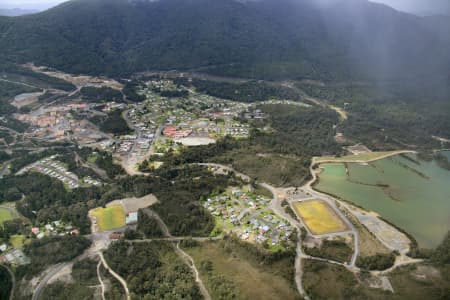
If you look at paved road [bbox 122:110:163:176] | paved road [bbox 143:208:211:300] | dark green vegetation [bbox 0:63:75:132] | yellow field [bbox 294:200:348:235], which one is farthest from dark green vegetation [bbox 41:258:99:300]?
dark green vegetation [bbox 0:63:75:132]

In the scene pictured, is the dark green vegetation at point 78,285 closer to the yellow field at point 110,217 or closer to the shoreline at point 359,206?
the yellow field at point 110,217

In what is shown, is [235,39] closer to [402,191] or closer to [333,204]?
[402,191]

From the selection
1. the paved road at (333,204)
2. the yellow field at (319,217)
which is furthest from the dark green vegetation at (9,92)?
the yellow field at (319,217)

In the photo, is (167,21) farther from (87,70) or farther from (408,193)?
(408,193)

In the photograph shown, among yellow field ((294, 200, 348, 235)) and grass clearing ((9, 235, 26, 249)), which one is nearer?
grass clearing ((9, 235, 26, 249))

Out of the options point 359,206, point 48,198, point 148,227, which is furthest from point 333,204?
point 48,198

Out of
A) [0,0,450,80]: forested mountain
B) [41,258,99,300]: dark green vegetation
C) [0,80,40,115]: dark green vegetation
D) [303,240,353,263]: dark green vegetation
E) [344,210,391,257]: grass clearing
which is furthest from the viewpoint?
[0,0,450,80]: forested mountain

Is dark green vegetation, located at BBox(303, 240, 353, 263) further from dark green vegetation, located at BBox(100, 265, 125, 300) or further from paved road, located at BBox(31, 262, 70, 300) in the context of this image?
paved road, located at BBox(31, 262, 70, 300)
